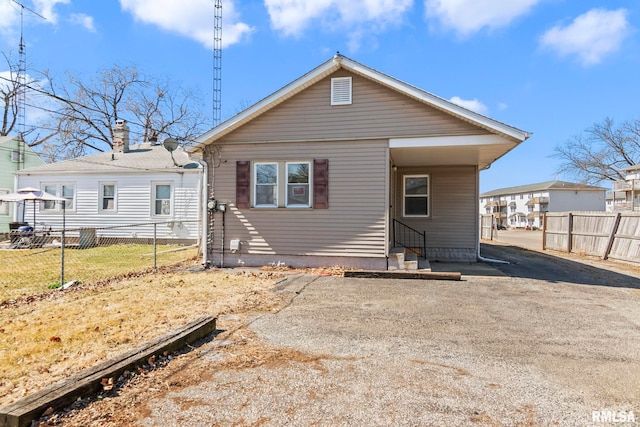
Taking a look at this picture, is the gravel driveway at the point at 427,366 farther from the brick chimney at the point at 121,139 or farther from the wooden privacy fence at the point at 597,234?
the brick chimney at the point at 121,139

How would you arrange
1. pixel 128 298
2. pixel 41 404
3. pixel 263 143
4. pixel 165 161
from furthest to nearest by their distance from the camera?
pixel 165 161, pixel 263 143, pixel 128 298, pixel 41 404

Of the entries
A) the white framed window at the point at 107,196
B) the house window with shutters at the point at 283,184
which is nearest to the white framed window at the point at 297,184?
the house window with shutters at the point at 283,184

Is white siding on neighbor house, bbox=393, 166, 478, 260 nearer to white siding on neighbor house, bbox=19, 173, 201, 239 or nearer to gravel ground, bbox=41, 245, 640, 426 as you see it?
gravel ground, bbox=41, 245, 640, 426

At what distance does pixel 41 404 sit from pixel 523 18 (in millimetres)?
14051

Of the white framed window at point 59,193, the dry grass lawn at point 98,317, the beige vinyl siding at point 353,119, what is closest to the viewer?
the dry grass lawn at point 98,317

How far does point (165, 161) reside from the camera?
1545 cm

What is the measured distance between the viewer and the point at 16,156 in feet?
64.8

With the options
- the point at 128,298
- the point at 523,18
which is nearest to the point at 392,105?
the point at 523,18

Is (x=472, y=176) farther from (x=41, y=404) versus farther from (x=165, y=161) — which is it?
(x=165, y=161)

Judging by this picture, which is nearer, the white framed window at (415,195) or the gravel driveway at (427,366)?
the gravel driveway at (427,366)

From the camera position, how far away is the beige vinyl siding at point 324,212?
862 centimetres

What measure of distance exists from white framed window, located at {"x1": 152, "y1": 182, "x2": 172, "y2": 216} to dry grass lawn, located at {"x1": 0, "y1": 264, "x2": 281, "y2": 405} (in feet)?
24.6

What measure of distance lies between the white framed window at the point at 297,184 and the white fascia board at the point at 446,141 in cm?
231

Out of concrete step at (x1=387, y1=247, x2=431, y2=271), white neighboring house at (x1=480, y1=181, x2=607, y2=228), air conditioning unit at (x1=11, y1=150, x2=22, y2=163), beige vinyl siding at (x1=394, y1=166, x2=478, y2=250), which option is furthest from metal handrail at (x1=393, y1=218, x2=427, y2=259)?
white neighboring house at (x1=480, y1=181, x2=607, y2=228)
